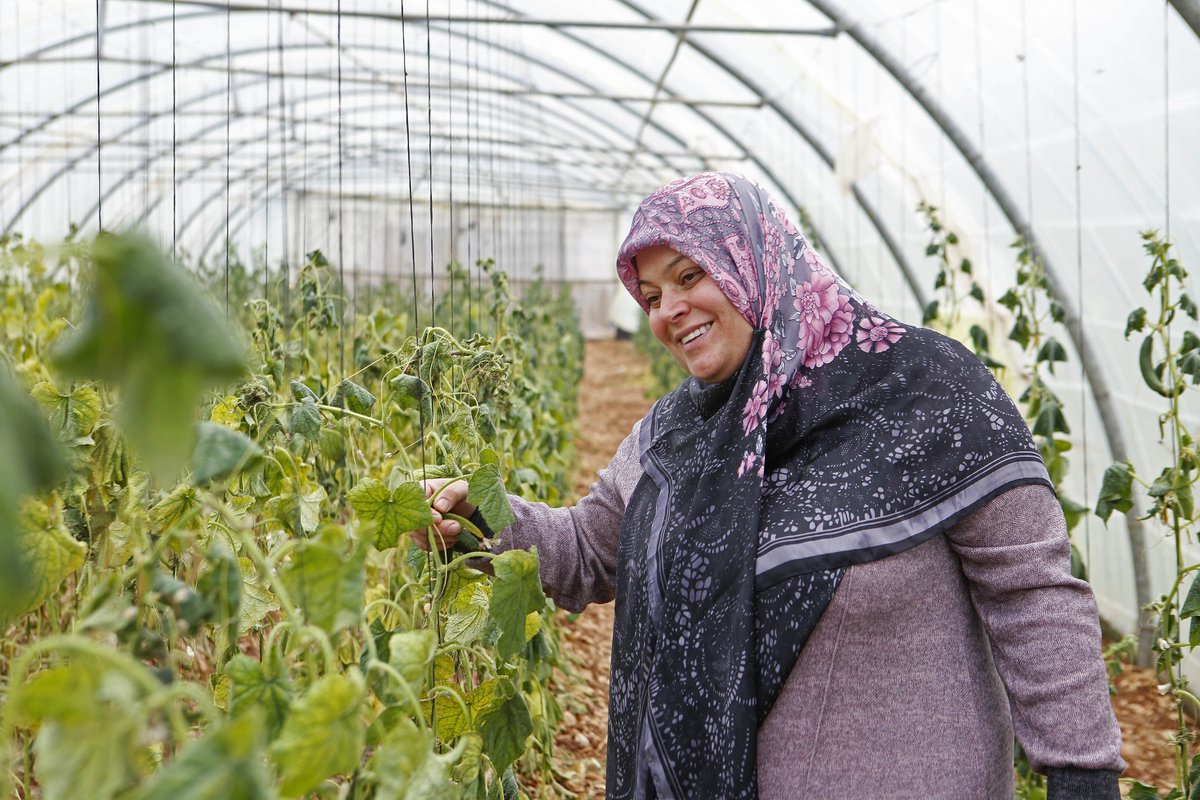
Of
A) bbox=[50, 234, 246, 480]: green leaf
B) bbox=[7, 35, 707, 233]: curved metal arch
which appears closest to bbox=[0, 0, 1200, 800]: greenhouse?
bbox=[50, 234, 246, 480]: green leaf

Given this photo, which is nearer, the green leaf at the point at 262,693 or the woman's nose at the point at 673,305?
the green leaf at the point at 262,693

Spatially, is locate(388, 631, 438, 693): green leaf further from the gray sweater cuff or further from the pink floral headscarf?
the gray sweater cuff

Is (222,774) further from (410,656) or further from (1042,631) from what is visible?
(1042,631)

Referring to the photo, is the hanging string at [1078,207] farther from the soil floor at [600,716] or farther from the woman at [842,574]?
the woman at [842,574]

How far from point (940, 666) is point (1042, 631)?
131 mm

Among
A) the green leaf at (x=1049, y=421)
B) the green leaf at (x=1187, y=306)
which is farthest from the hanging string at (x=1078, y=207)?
the green leaf at (x=1187, y=306)

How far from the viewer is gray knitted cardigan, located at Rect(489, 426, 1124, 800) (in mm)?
1229

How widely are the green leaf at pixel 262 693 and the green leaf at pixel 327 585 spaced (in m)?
0.07

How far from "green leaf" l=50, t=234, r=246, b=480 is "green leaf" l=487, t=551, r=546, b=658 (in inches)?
26.7

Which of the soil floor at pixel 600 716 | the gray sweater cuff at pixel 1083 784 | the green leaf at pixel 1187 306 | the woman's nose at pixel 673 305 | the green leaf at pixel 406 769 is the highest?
the green leaf at pixel 1187 306

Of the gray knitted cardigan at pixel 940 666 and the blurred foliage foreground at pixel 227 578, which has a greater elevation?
the blurred foliage foreground at pixel 227 578

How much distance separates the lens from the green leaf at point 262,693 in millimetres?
708

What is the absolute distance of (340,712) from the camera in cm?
62

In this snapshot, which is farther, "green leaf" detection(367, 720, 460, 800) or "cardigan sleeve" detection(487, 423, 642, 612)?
"cardigan sleeve" detection(487, 423, 642, 612)
